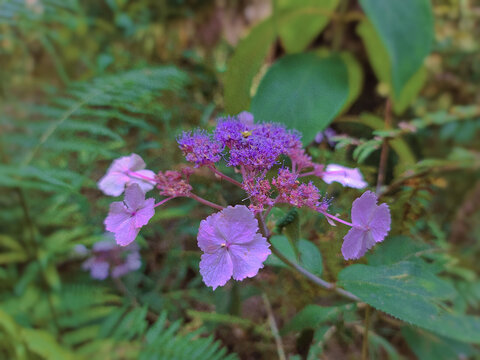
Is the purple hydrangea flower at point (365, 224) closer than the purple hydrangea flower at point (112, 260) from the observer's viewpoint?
Yes

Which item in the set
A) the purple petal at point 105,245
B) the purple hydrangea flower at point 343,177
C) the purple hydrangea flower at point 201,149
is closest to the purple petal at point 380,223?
the purple hydrangea flower at point 343,177

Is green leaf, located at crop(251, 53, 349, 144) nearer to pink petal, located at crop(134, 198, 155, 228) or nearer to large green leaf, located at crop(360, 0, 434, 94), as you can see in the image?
large green leaf, located at crop(360, 0, 434, 94)

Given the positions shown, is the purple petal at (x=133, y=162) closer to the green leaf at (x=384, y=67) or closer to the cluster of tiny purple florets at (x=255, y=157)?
the cluster of tiny purple florets at (x=255, y=157)

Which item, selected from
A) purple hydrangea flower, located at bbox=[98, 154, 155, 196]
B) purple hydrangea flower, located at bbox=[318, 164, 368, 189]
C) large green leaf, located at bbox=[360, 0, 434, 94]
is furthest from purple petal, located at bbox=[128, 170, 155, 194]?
large green leaf, located at bbox=[360, 0, 434, 94]

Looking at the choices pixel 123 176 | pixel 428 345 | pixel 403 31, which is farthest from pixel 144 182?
pixel 403 31

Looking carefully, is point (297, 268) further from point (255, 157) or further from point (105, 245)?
point (105, 245)

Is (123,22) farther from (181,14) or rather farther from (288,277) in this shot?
(288,277)
